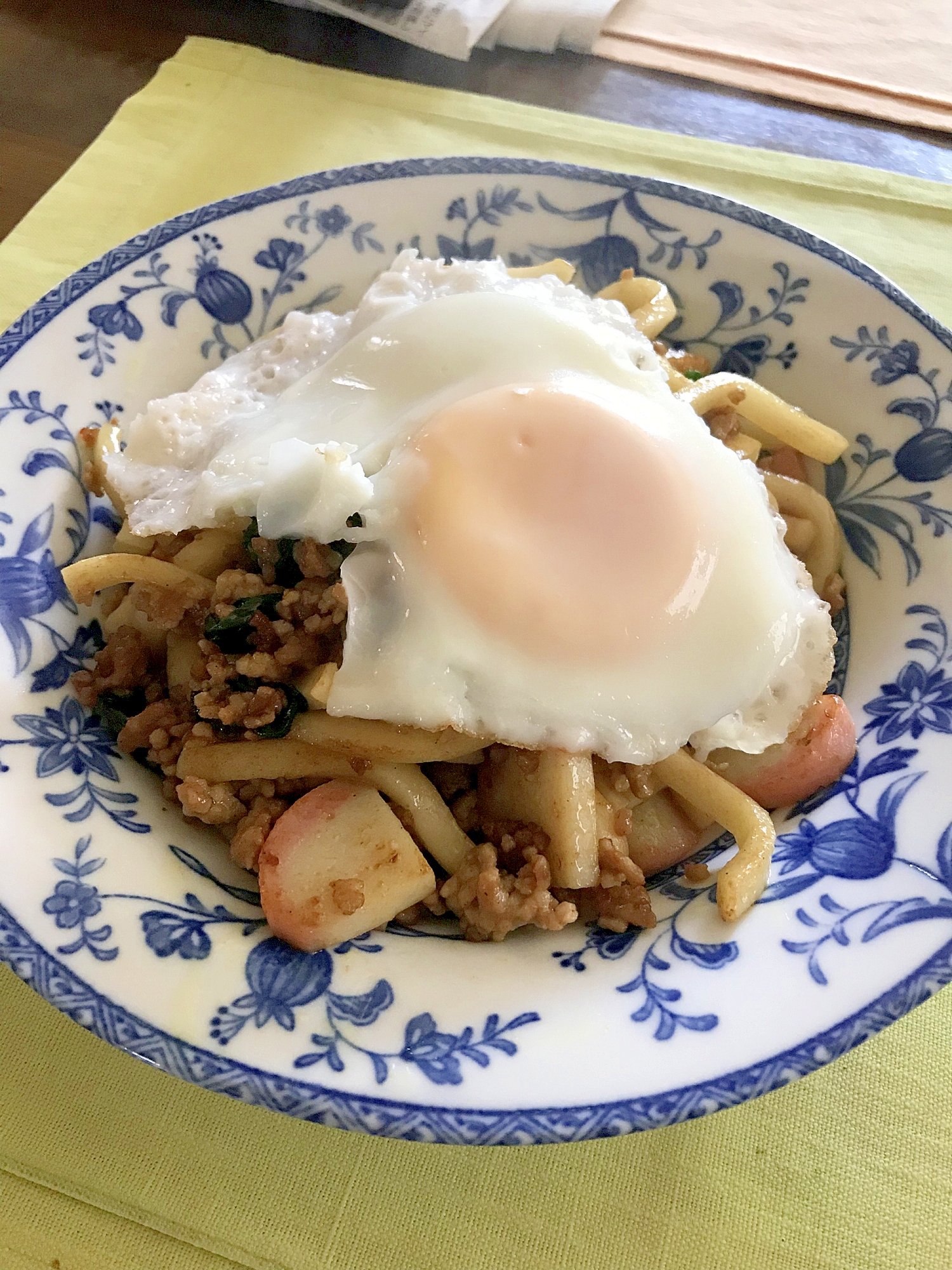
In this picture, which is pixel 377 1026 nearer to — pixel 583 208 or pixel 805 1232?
pixel 805 1232

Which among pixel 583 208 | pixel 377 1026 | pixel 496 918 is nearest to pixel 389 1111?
pixel 377 1026

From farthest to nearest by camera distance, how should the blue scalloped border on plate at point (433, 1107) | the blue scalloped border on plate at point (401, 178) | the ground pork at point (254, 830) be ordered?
the blue scalloped border on plate at point (401, 178) < the ground pork at point (254, 830) < the blue scalloped border on plate at point (433, 1107)

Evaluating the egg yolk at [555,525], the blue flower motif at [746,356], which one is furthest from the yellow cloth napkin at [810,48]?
the egg yolk at [555,525]

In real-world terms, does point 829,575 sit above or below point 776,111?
below

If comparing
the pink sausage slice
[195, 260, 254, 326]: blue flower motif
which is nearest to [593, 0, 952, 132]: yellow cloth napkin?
[195, 260, 254, 326]: blue flower motif

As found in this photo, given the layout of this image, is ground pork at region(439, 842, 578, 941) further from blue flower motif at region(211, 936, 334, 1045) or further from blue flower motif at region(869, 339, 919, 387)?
blue flower motif at region(869, 339, 919, 387)

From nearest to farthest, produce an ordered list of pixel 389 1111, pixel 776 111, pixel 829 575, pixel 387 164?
pixel 389 1111
pixel 829 575
pixel 387 164
pixel 776 111

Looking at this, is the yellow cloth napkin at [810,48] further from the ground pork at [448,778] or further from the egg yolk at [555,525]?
the ground pork at [448,778]
